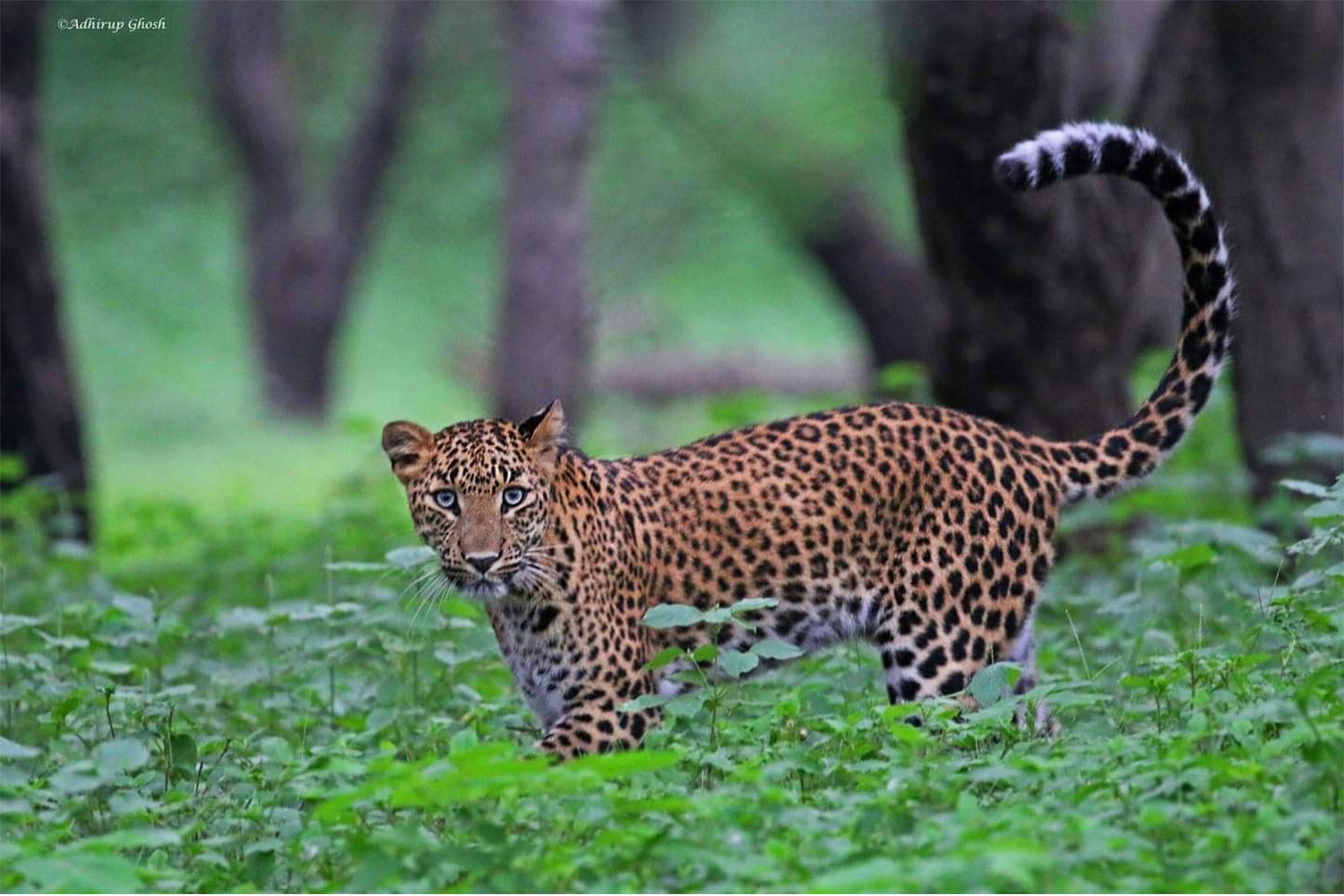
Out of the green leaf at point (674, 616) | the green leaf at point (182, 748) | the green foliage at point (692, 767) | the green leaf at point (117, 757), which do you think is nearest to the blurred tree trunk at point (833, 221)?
the green foliage at point (692, 767)

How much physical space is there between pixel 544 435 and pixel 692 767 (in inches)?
59.6

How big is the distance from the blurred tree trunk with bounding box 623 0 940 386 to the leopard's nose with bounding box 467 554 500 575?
1125 centimetres

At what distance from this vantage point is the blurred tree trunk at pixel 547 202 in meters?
17.3

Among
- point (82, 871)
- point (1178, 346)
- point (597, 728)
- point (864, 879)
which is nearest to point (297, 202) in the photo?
point (1178, 346)

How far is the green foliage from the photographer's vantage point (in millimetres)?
5113

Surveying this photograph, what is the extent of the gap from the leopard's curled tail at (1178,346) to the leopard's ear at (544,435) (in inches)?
67.6

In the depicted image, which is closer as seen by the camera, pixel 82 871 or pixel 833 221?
pixel 82 871

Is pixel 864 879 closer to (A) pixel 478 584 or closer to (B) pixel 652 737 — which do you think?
(B) pixel 652 737

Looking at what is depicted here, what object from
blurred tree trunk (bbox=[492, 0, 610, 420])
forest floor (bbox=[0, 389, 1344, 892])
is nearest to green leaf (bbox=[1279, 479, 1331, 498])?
forest floor (bbox=[0, 389, 1344, 892])

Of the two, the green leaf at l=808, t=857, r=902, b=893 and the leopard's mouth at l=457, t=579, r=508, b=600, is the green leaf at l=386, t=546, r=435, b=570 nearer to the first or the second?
the leopard's mouth at l=457, t=579, r=508, b=600

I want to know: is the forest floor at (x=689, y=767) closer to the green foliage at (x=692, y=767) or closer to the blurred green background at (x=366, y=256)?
the green foliage at (x=692, y=767)

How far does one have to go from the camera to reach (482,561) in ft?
23.0

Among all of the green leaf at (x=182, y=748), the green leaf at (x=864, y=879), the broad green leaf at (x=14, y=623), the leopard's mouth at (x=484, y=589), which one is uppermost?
the leopard's mouth at (x=484, y=589)

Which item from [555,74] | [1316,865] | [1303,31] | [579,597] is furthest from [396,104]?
[1316,865]
